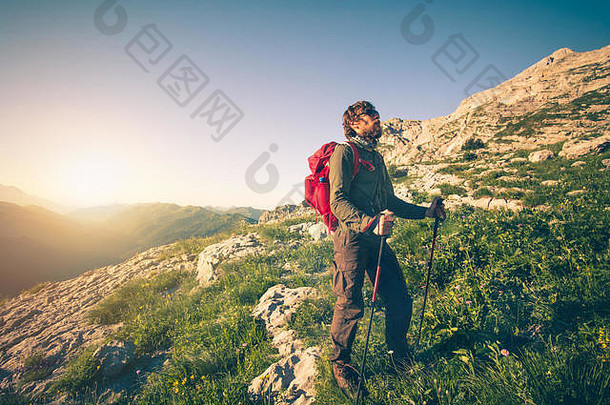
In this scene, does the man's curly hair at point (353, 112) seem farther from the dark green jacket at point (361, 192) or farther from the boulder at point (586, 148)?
the boulder at point (586, 148)

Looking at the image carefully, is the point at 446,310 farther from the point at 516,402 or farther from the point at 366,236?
the point at 366,236

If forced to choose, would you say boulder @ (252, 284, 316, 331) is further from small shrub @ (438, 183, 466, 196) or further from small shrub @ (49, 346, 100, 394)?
small shrub @ (438, 183, 466, 196)

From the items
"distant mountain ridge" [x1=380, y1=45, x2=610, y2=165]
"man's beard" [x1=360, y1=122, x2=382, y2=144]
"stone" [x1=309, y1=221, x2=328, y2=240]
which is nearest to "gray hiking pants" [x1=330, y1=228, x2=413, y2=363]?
"man's beard" [x1=360, y1=122, x2=382, y2=144]

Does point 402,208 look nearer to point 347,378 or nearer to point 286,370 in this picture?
point 347,378

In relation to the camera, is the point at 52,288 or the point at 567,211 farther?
the point at 52,288

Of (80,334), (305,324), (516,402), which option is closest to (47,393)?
(80,334)

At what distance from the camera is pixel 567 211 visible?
196 inches

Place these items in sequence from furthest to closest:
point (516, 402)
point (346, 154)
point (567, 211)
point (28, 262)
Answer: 1. point (28, 262)
2. point (567, 211)
3. point (346, 154)
4. point (516, 402)

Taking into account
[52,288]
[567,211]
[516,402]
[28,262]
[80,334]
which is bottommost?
[28,262]

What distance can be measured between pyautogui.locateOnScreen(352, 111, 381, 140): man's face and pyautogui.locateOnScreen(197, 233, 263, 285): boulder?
597 cm

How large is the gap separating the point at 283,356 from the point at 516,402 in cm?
264

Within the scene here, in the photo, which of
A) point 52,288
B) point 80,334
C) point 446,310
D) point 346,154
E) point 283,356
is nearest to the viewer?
point 346,154

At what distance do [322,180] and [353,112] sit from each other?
3.18 feet

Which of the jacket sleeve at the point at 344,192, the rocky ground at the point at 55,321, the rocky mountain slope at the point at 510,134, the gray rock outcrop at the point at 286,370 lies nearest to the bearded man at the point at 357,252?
the jacket sleeve at the point at 344,192
